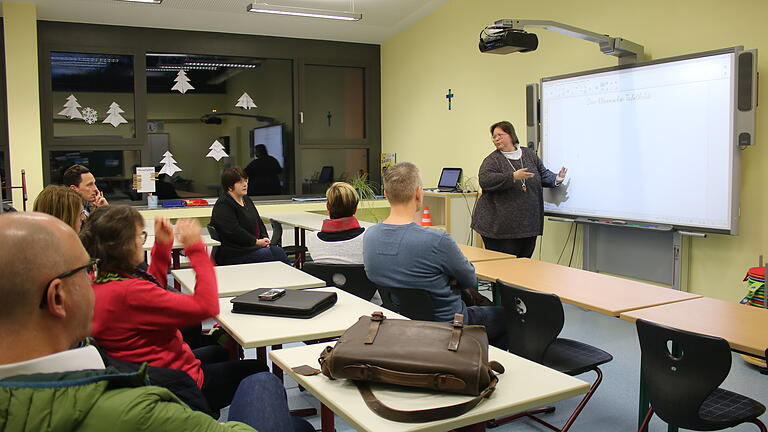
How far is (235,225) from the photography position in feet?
15.8

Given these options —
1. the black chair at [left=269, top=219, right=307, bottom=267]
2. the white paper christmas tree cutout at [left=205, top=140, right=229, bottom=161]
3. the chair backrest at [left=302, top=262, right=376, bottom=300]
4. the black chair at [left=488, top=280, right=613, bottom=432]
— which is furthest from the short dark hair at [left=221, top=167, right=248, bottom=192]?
the white paper christmas tree cutout at [left=205, top=140, right=229, bottom=161]

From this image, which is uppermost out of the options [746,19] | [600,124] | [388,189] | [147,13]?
[147,13]

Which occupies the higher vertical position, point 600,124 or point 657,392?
point 600,124

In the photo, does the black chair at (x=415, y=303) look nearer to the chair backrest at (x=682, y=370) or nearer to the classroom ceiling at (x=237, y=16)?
the chair backrest at (x=682, y=370)

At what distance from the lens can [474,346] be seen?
1467mm

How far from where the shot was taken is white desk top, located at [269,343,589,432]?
1358 mm

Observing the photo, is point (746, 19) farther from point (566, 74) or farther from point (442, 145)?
point (442, 145)

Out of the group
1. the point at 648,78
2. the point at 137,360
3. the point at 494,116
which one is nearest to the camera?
the point at 137,360

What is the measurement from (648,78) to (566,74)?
2.58 feet

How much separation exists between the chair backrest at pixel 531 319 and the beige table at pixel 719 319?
0.86 ft

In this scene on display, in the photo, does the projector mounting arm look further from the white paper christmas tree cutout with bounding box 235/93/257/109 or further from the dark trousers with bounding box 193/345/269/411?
the white paper christmas tree cutout with bounding box 235/93/257/109

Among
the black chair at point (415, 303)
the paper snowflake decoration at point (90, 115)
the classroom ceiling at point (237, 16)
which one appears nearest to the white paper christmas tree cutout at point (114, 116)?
the paper snowflake decoration at point (90, 115)

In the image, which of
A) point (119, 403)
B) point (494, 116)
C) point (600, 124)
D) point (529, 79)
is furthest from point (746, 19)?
point (119, 403)

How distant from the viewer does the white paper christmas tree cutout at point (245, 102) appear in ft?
26.1
